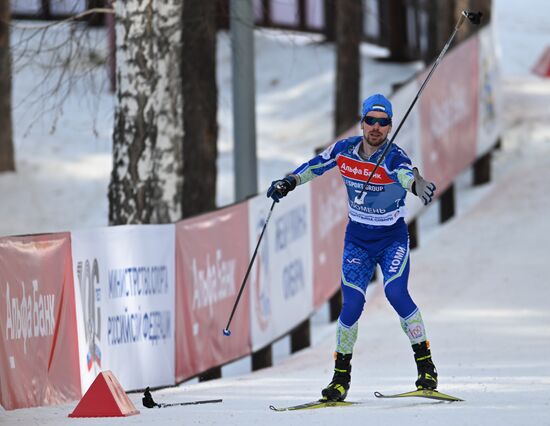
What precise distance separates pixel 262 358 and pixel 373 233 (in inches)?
183

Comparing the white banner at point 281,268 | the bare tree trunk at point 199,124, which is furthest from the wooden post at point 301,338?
the bare tree trunk at point 199,124

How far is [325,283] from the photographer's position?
14977mm

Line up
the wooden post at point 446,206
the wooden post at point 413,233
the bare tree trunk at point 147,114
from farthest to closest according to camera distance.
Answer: the wooden post at point 446,206, the wooden post at point 413,233, the bare tree trunk at point 147,114

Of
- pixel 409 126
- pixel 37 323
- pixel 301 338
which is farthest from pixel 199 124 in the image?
pixel 37 323

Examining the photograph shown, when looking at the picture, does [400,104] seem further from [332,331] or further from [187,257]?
[187,257]

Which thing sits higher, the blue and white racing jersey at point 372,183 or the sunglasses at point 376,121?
the sunglasses at point 376,121

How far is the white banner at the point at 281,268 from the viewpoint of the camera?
12922mm

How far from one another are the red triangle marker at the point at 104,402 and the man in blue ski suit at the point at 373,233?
3.76 feet

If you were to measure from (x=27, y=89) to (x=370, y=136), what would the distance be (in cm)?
2218

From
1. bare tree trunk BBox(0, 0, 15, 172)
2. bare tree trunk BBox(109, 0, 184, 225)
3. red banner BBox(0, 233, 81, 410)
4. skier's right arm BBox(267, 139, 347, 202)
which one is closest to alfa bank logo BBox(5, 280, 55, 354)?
Answer: red banner BBox(0, 233, 81, 410)

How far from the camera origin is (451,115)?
18141mm

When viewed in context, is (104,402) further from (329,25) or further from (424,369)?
(329,25)

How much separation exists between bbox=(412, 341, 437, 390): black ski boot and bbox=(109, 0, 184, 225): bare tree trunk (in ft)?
15.6

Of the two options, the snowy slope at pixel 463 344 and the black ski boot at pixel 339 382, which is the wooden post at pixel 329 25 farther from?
the black ski boot at pixel 339 382
